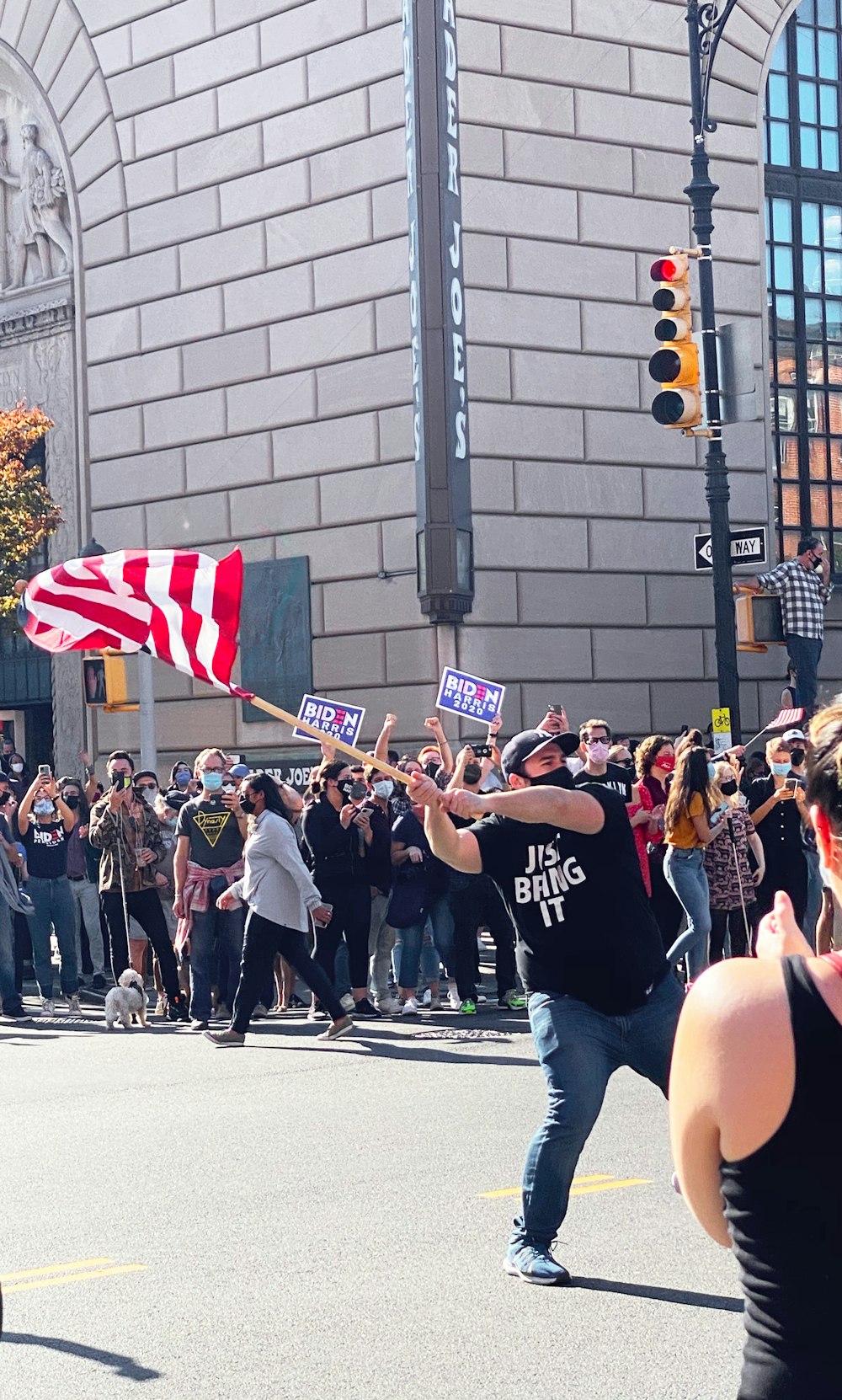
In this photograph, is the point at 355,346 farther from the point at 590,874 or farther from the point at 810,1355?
the point at 810,1355

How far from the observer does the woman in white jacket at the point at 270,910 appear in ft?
42.0

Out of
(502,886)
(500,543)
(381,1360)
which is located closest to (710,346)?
(500,543)

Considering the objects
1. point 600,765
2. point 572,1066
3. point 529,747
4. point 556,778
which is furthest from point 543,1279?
point 600,765

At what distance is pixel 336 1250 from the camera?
6836 mm

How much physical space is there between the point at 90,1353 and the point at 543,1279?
156cm

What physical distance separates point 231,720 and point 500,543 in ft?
14.6

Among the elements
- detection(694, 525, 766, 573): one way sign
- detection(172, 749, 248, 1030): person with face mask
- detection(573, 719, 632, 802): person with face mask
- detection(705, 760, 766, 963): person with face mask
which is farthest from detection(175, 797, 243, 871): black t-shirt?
detection(694, 525, 766, 573): one way sign

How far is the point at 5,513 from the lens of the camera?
85.4 feet

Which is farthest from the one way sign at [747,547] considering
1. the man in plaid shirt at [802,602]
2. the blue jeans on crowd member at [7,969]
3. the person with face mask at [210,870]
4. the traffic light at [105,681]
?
the blue jeans on crowd member at [7,969]

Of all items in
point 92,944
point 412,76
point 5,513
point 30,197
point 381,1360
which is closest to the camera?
point 381,1360

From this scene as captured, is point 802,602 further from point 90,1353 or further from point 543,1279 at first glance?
point 90,1353

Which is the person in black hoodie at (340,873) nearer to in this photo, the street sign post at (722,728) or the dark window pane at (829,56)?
the street sign post at (722,728)

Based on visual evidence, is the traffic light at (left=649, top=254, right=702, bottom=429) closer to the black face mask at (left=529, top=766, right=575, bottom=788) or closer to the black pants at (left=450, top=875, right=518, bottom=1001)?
the black pants at (left=450, top=875, right=518, bottom=1001)

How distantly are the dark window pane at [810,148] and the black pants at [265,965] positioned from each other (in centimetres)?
1650
